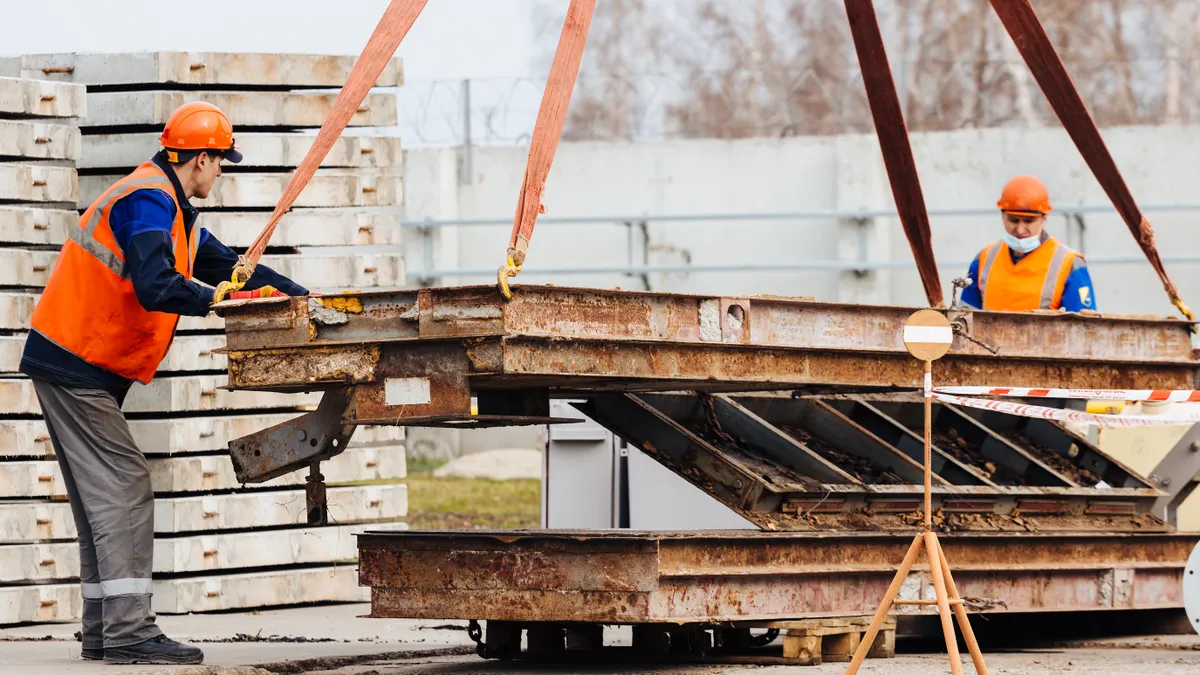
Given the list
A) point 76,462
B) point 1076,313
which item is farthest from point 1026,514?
point 76,462

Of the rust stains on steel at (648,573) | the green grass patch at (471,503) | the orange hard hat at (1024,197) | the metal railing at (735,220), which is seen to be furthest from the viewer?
the metal railing at (735,220)

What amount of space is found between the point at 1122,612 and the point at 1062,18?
28.7m

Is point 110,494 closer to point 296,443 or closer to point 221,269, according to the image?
point 296,443

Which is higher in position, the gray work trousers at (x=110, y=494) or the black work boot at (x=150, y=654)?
the gray work trousers at (x=110, y=494)

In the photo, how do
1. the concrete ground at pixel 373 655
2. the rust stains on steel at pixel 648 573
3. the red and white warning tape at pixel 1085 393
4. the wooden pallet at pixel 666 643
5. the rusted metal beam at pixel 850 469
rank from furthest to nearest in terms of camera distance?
1. the red and white warning tape at pixel 1085 393
2. the rusted metal beam at pixel 850 469
3. the wooden pallet at pixel 666 643
4. the concrete ground at pixel 373 655
5. the rust stains on steel at pixel 648 573

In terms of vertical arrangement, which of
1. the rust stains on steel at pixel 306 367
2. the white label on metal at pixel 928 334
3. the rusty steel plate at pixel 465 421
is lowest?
the rusty steel plate at pixel 465 421

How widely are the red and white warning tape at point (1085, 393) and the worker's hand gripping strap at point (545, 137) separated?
95.4 inches

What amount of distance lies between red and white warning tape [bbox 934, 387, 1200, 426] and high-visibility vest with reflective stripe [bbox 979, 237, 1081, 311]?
1.08 m

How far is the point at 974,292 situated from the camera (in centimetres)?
1037

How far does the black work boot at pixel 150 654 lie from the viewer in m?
7.14

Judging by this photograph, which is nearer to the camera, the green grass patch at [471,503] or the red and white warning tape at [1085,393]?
the red and white warning tape at [1085,393]

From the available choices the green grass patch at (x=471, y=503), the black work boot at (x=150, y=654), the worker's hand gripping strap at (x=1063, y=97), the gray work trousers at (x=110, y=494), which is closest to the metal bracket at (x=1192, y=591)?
the worker's hand gripping strap at (x=1063, y=97)

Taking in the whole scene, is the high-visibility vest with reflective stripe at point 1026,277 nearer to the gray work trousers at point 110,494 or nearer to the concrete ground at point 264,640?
the concrete ground at point 264,640

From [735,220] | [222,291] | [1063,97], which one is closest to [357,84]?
[222,291]
